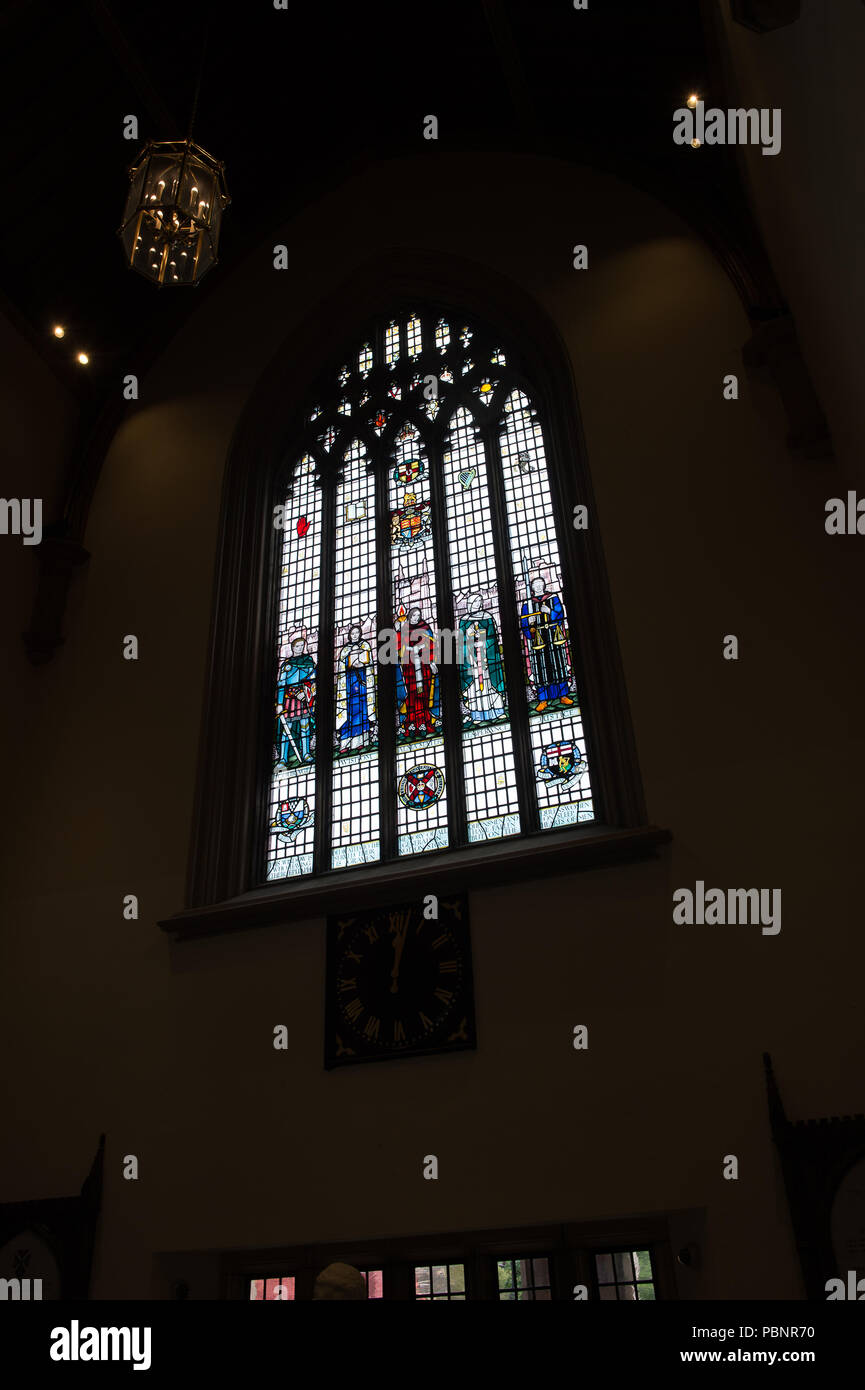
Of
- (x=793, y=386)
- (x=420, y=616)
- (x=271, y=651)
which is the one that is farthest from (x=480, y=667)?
Result: (x=793, y=386)

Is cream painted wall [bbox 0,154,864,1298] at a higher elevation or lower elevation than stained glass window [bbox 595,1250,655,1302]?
higher

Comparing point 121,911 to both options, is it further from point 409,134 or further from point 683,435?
point 409,134

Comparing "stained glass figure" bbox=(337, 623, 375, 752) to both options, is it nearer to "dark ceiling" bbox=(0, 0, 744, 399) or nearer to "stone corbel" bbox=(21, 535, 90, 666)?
"stone corbel" bbox=(21, 535, 90, 666)

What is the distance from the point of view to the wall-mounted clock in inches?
199

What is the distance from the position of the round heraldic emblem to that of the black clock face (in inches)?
31.2

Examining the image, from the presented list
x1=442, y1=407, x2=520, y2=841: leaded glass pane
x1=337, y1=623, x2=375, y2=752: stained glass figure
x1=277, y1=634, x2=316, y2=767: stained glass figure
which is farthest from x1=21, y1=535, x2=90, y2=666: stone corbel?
x1=442, y1=407, x2=520, y2=841: leaded glass pane

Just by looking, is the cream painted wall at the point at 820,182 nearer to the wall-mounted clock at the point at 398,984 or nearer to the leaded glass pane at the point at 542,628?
the leaded glass pane at the point at 542,628

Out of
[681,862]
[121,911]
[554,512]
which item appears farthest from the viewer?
[554,512]

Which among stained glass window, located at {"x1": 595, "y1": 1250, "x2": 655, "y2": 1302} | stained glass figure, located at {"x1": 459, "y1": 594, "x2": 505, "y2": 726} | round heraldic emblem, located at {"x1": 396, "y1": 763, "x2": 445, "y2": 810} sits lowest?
stained glass window, located at {"x1": 595, "y1": 1250, "x2": 655, "y2": 1302}

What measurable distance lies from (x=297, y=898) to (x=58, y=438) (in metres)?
4.62

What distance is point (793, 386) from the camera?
5754mm

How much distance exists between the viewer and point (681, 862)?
4996 mm

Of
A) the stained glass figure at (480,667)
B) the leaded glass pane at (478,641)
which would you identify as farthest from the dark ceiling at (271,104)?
the stained glass figure at (480,667)

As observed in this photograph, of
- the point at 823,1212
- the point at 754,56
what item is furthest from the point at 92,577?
the point at 823,1212
